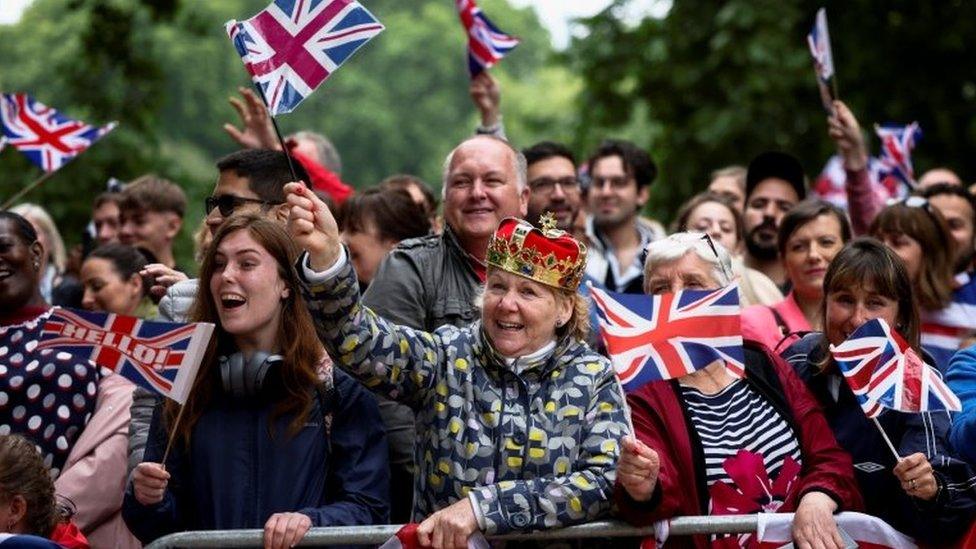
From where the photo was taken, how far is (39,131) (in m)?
10.7

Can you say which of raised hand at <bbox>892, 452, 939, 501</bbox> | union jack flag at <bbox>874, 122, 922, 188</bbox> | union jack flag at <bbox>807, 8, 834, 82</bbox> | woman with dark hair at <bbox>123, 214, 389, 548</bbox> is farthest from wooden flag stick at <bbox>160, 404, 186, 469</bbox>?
union jack flag at <bbox>874, 122, 922, 188</bbox>

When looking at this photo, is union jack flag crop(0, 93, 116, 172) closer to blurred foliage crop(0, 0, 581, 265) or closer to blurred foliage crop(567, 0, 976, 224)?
blurred foliage crop(0, 0, 581, 265)

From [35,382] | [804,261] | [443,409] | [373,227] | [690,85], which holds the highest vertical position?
[690,85]

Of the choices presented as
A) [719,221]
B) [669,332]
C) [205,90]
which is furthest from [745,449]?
[205,90]

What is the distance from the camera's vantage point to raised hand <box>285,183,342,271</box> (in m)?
5.84

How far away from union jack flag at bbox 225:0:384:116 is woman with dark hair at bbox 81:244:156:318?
9.10ft

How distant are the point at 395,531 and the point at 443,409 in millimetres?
490

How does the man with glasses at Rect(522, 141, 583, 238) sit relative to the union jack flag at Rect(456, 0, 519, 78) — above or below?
below

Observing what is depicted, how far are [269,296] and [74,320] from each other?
70 cm

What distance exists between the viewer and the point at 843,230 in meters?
8.80

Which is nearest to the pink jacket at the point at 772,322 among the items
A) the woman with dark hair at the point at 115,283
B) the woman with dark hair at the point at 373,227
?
the woman with dark hair at the point at 373,227

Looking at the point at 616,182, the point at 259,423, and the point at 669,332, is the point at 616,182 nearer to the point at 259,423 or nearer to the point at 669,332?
the point at 669,332

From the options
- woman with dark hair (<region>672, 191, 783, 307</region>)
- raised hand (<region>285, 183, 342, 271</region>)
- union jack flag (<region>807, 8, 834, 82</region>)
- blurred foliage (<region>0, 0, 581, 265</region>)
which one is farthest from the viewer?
blurred foliage (<region>0, 0, 581, 265</region>)

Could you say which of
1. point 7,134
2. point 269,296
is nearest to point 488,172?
point 269,296
